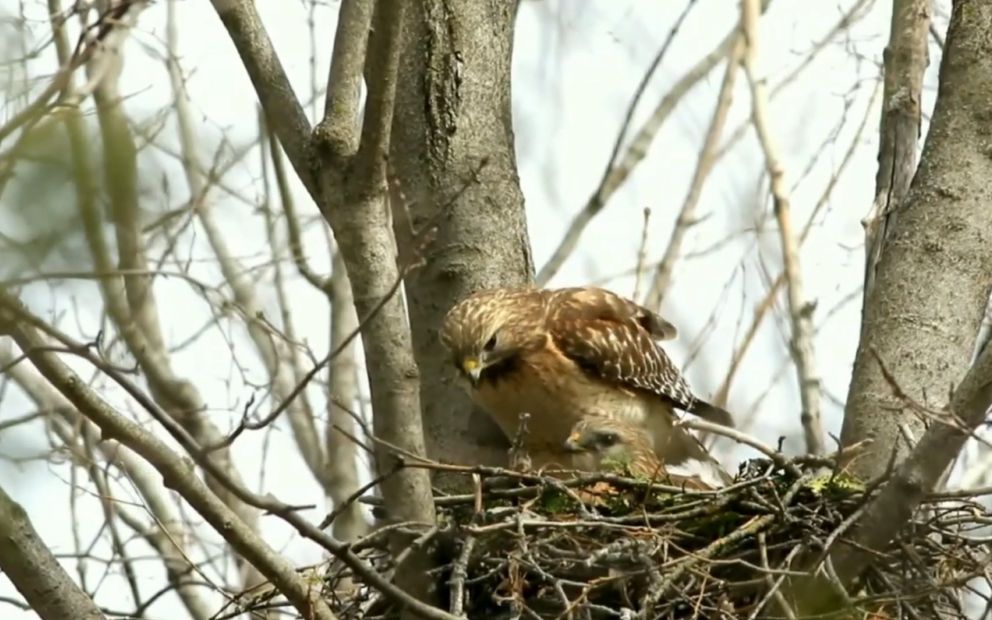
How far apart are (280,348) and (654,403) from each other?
3.60 m

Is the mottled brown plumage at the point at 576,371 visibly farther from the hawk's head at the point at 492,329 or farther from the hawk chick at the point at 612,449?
the hawk chick at the point at 612,449

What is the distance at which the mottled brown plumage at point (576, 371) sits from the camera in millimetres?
5914

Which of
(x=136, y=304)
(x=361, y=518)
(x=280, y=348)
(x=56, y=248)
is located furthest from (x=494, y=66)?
(x=280, y=348)

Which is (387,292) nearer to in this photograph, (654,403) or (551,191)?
(654,403)

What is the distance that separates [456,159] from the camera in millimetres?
5473

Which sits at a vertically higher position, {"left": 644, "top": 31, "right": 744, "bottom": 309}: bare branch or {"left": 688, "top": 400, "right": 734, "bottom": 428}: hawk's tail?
{"left": 644, "top": 31, "right": 744, "bottom": 309}: bare branch

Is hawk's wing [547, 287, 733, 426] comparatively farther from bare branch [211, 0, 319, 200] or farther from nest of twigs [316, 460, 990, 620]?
bare branch [211, 0, 319, 200]

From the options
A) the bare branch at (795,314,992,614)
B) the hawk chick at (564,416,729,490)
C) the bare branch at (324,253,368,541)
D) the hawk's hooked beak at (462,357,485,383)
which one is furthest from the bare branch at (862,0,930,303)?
the bare branch at (324,253,368,541)

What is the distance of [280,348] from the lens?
9516mm

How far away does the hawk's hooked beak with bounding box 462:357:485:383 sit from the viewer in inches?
224

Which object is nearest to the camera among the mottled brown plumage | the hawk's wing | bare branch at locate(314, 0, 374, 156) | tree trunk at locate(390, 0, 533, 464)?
bare branch at locate(314, 0, 374, 156)

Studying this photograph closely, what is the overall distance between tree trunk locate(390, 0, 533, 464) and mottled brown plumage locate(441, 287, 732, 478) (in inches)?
7.2

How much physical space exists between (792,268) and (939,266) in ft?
7.50

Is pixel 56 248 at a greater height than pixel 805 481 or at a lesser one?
lesser
